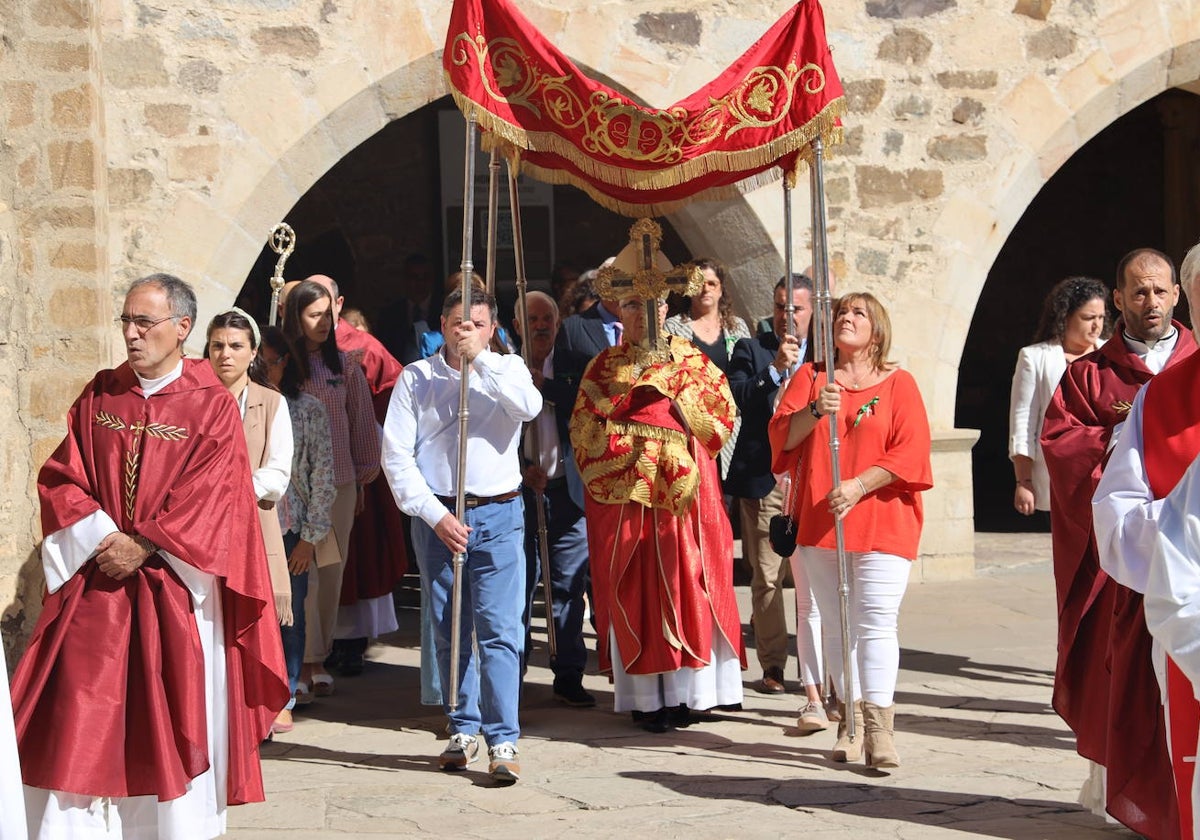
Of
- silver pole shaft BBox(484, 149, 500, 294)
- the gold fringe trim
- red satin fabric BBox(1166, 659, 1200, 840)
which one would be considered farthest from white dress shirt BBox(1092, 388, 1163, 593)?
silver pole shaft BBox(484, 149, 500, 294)

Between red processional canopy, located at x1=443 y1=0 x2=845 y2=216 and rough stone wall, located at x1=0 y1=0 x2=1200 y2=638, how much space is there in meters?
2.25

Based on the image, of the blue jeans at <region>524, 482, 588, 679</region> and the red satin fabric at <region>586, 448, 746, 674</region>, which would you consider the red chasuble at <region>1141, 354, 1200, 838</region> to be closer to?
the red satin fabric at <region>586, 448, 746, 674</region>

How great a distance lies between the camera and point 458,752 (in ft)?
17.1

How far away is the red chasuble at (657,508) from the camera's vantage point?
564 centimetres

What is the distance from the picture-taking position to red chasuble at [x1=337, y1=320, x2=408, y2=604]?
684cm

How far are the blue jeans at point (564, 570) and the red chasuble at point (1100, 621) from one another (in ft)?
6.64

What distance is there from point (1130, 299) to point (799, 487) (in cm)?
122

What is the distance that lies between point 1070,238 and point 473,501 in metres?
10.2

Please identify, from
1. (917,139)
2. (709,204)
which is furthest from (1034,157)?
(709,204)

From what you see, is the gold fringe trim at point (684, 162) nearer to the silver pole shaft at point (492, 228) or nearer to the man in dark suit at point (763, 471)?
the silver pole shaft at point (492, 228)

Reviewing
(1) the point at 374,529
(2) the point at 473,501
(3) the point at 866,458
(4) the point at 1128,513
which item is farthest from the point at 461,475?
(4) the point at 1128,513

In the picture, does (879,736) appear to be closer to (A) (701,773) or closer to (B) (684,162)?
(A) (701,773)

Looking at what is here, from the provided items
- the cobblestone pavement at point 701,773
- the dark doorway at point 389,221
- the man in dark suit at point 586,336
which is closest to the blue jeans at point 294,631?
the cobblestone pavement at point 701,773

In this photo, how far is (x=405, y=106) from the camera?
849 cm
